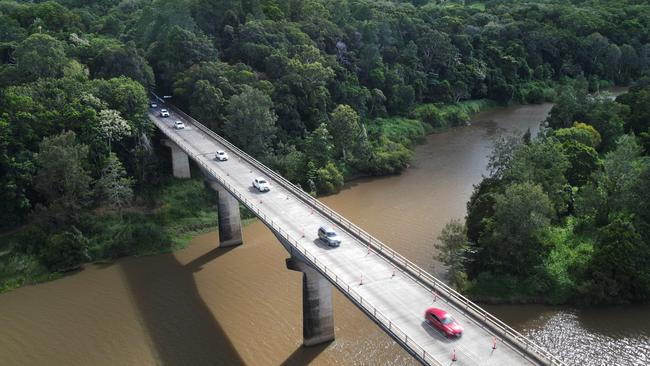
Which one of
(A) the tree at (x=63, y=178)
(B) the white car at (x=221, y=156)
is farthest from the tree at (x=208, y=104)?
(A) the tree at (x=63, y=178)

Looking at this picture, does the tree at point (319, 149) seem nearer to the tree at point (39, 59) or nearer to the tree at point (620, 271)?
the tree at point (39, 59)

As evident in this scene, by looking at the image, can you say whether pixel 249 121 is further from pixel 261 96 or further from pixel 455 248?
pixel 455 248

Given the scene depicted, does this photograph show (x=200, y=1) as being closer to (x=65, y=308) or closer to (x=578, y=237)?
(x=65, y=308)

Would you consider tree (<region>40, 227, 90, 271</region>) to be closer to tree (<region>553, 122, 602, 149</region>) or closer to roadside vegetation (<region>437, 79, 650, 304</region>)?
roadside vegetation (<region>437, 79, 650, 304</region>)

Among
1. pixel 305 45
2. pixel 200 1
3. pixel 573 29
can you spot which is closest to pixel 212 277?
pixel 305 45

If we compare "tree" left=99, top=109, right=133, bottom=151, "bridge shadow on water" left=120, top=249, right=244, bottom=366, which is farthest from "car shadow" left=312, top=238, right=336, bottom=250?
"tree" left=99, top=109, right=133, bottom=151
